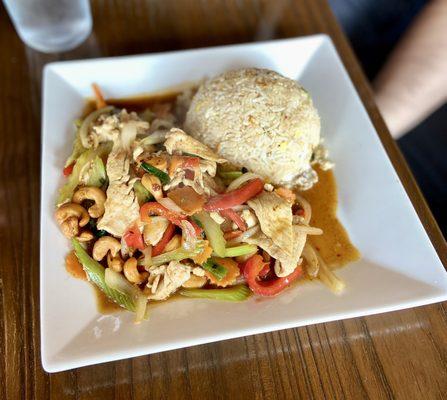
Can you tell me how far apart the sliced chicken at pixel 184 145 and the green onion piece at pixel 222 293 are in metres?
0.47

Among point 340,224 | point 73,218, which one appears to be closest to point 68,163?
point 73,218

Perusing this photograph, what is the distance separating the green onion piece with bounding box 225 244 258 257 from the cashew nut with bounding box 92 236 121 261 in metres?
0.38

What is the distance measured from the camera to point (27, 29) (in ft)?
7.06

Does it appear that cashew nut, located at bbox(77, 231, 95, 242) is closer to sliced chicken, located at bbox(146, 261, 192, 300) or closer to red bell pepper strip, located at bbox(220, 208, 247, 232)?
sliced chicken, located at bbox(146, 261, 192, 300)

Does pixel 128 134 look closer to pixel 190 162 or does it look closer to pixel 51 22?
pixel 190 162

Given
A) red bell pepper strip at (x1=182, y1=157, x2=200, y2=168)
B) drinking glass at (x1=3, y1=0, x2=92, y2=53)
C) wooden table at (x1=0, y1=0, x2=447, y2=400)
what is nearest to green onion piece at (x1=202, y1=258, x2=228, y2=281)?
wooden table at (x1=0, y1=0, x2=447, y2=400)

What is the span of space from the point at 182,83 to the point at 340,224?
0.99m

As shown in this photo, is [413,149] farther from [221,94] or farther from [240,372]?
[240,372]

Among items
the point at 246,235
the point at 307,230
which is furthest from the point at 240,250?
the point at 307,230

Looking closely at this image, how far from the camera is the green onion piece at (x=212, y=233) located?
1497mm

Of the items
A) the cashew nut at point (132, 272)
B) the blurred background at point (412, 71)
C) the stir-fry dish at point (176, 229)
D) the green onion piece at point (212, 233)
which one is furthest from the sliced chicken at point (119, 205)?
the blurred background at point (412, 71)

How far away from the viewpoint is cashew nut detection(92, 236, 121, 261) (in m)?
1.50

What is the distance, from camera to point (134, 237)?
4.97 feet

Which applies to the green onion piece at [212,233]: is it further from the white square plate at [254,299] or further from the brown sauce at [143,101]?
the brown sauce at [143,101]
